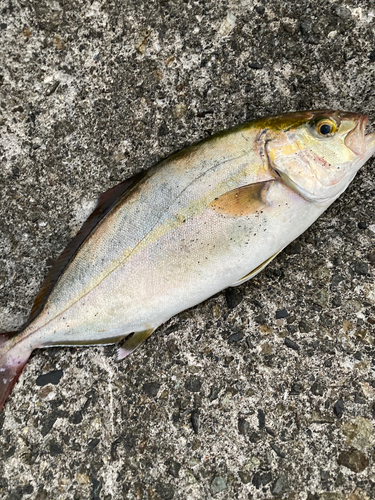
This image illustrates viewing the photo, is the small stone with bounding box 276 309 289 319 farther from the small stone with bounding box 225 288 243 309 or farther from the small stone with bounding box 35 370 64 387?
the small stone with bounding box 35 370 64 387

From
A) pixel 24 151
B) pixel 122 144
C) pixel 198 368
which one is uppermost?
pixel 24 151

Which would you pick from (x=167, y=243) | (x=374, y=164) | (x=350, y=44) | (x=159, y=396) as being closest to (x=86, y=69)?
(x=167, y=243)

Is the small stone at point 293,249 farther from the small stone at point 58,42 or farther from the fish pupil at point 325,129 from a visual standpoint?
the small stone at point 58,42

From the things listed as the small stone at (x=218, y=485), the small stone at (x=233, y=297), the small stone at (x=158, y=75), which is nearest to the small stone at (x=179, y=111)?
the small stone at (x=158, y=75)

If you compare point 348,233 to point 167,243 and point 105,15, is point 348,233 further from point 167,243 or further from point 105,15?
point 105,15

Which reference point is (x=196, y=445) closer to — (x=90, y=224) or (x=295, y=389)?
(x=295, y=389)

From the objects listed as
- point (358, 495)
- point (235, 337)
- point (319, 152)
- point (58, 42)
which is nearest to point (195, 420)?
point (235, 337)
